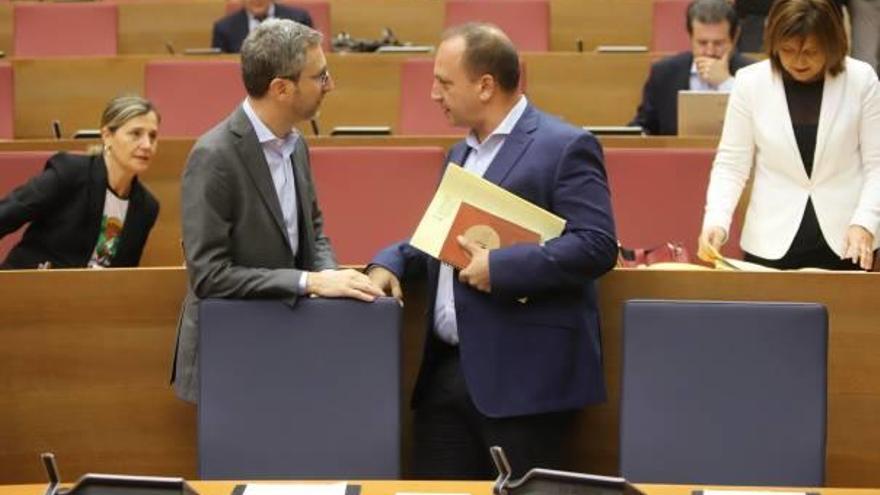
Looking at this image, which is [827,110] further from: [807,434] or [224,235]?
[224,235]

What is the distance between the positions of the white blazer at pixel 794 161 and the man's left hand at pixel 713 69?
1.25m

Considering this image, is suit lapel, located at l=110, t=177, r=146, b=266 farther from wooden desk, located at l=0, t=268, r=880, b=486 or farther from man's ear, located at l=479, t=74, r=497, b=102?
man's ear, located at l=479, t=74, r=497, b=102

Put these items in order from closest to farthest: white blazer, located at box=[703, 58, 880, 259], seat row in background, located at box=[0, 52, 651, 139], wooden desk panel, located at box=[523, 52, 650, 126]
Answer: white blazer, located at box=[703, 58, 880, 259], seat row in background, located at box=[0, 52, 651, 139], wooden desk panel, located at box=[523, 52, 650, 126]

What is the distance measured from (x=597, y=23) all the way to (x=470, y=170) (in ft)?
10.7

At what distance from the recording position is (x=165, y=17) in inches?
219

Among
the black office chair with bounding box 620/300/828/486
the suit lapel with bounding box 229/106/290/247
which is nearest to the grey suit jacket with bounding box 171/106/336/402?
the suit lapel with bounding box 229/106/290/247

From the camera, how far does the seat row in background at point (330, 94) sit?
4.51 metres

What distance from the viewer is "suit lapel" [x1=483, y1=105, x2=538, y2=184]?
7.46 feet

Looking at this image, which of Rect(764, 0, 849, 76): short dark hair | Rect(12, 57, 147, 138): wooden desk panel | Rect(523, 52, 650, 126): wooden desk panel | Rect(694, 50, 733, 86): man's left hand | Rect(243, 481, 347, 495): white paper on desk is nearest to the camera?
Rect(243, 481, 347, 495): white paper on desk

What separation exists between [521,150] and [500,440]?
432 mm

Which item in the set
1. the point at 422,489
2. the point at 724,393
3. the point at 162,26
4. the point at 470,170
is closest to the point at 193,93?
the point at 162,26

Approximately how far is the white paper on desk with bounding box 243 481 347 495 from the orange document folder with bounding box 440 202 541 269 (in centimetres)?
44

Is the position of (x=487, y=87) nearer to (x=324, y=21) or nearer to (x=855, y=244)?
(x=855, y=244)

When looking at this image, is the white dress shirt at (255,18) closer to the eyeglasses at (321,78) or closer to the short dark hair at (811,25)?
the short dark hair at (811,25)
